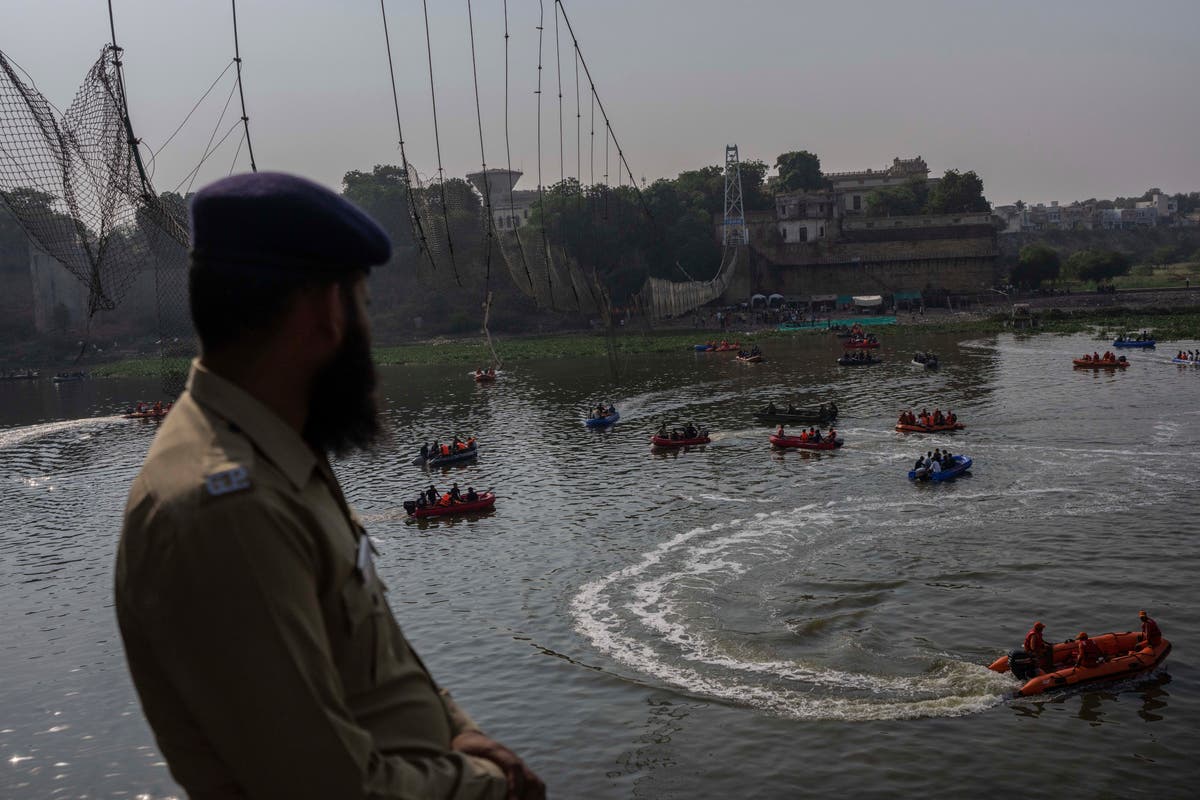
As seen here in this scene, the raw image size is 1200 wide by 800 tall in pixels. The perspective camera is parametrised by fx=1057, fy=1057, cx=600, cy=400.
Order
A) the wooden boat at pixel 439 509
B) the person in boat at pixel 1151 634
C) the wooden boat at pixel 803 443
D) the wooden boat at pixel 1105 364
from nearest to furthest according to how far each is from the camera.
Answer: the person in boat at pixel 1151 634
the wooden boat at pixel 439 509
the wooden boat at pixel 803 443
the wooden boat at pixel 1105 364

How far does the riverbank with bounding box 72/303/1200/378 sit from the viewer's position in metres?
95.6

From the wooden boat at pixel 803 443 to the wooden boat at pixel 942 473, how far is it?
6.29 meters

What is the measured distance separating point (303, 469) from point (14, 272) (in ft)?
539

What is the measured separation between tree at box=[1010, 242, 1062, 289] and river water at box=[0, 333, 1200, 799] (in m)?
72.7

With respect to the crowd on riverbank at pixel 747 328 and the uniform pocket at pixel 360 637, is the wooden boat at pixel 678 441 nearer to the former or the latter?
the crowd on riverbank at pixel 747 328

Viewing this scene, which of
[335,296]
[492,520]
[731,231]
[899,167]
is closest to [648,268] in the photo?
[731,231]

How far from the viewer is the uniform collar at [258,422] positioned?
85.8 inches

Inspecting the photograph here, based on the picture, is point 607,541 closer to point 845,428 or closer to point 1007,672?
point 1007,672

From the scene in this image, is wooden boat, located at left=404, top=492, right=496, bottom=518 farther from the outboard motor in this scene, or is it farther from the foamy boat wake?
the outboard motor

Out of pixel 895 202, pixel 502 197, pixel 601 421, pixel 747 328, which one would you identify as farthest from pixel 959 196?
pixel 601 421

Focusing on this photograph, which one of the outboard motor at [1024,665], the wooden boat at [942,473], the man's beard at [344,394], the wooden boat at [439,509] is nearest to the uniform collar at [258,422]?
the man's beard at [344,394]

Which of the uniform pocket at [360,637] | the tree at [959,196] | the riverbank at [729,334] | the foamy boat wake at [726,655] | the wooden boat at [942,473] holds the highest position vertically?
the tree at [959,196]

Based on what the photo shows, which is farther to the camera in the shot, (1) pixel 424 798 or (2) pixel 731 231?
(2) pixel 731 231

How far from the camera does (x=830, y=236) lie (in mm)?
129375
